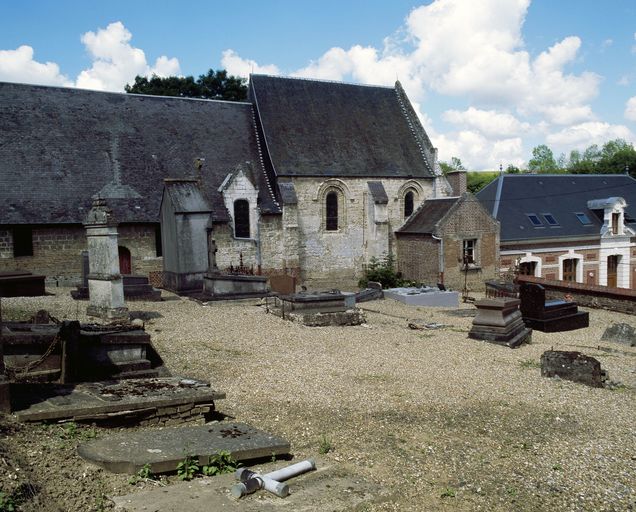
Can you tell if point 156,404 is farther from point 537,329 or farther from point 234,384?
point 537,329

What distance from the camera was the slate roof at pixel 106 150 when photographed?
2022cm

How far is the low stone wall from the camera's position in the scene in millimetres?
19125

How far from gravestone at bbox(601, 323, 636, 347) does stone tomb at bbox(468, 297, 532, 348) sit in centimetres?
235

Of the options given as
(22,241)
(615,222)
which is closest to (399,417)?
(22,241)

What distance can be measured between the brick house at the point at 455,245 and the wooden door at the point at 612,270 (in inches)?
280

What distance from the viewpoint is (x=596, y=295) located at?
20.1 m

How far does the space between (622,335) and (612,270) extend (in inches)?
640

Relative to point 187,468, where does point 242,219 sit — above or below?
above

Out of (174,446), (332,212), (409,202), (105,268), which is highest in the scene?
(409,202)

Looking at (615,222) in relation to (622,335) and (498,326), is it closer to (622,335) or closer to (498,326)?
(622,335)

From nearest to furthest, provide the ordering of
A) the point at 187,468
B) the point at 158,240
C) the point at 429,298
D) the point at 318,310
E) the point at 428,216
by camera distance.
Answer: the point at 187,468 < the point at 318,310 < the point at 429,298 < the point at 158,240 < the point at 428,216

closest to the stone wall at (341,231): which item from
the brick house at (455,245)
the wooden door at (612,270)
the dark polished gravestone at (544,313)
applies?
the brick house at (455,245)

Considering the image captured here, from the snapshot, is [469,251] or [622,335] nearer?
[622,335]

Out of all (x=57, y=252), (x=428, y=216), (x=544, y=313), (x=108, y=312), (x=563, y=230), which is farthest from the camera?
(x=563, y=230)
